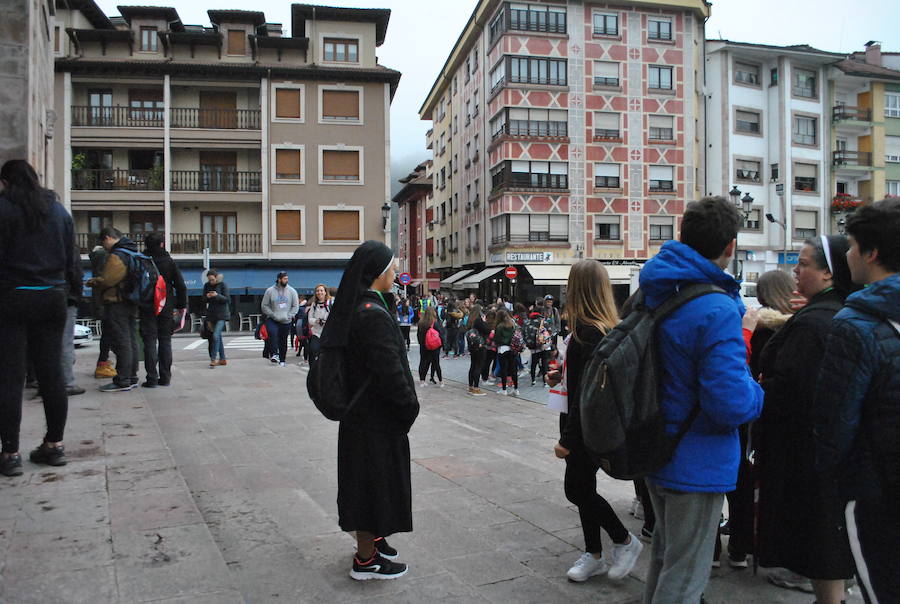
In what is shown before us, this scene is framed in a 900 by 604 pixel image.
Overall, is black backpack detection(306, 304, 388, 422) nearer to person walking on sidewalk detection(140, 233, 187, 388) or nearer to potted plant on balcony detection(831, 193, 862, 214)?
person walking on sidewalk detection(140, 233, 187, 388)

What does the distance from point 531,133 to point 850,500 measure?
39668 millimetres

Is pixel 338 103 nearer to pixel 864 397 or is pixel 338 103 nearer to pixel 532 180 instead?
pixel 532 180

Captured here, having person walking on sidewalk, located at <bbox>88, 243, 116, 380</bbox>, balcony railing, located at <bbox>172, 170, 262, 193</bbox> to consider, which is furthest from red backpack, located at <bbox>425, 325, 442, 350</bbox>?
balcony railing, located at <bbox>172, 170, 262, 193</bbox>

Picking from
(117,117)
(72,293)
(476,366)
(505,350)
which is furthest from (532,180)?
(72,293)

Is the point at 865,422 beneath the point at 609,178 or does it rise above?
beneath

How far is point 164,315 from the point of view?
908 centimetres

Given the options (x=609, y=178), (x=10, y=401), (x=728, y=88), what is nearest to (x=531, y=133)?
(x=609, y=178)

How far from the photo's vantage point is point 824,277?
3342mm

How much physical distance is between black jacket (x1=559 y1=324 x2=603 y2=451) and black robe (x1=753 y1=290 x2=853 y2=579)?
858 millimetres

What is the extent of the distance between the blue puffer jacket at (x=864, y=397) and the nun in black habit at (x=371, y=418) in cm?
184

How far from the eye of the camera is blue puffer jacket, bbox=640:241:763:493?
251 centimetres

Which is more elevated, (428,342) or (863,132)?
(863,132)

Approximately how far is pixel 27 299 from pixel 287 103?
112ft

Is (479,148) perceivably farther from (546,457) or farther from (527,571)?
(527,571)
